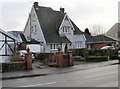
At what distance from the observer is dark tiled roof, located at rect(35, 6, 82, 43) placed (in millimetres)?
41094

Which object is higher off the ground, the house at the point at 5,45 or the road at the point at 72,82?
the house at the point at 5,45

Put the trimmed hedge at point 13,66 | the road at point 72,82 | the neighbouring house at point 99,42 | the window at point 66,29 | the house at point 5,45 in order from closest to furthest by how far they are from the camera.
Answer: the road at point 72,82, the trimmed hedge at point 13,66, the house at point 5,45, the window at point 66,29, the neighbouring house at point 99,42

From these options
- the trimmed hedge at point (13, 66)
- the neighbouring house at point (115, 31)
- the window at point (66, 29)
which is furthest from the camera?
the neighbouring house at point (115, 31)

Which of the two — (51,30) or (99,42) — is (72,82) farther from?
(99,42)

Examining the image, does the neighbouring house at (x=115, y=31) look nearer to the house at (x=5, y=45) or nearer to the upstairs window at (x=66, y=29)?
the upstairs window at (x=66, y=29)

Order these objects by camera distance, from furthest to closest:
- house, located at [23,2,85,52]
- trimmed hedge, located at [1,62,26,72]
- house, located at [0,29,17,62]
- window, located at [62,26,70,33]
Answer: window, located at [62,26,70,33] < house, located at [23,2,85,52] < house, located at [0,29,17,62] < trimmed hedge, located at [1,62,26,72]

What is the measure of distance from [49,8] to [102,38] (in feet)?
51.7

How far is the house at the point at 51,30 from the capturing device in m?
40.5

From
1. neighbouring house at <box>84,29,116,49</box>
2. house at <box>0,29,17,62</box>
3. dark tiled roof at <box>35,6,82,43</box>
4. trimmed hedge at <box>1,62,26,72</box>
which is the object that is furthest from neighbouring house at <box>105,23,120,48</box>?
trimmed hedge at <box>1,62,26,72</box>

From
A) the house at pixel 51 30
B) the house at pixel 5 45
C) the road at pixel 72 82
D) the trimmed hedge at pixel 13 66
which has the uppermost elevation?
the house at pixel 51 30

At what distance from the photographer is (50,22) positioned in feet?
146

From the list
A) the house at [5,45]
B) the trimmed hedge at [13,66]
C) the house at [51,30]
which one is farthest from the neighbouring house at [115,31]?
the trimmed hedge at [13,66]

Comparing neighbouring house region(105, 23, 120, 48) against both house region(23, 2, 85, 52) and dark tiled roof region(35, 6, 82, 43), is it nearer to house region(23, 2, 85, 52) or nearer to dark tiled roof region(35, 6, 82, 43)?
house region(23, 2, 85, 52)

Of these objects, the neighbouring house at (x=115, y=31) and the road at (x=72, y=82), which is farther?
the neighbouring house at (x=115, y=31)
